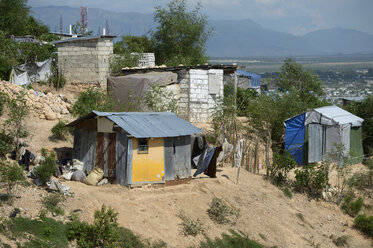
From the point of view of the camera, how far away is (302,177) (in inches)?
705

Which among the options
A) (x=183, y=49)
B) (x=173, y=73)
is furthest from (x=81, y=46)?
(x=183, y=49)

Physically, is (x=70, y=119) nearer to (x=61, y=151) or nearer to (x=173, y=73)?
(x=61, y=151)

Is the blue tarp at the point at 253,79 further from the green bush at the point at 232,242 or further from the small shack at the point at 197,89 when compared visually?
the green bush at the point at 232,242

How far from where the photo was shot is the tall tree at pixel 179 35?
3281 cm

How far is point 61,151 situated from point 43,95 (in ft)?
16.2

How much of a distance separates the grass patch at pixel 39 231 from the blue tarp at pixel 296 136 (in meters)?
12.2

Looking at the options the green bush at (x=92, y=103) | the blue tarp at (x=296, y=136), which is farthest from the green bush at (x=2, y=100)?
the blue tarp at (x=296, y=136)

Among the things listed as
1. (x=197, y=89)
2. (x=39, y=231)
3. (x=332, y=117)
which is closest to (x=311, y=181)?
(x=332, y=117)

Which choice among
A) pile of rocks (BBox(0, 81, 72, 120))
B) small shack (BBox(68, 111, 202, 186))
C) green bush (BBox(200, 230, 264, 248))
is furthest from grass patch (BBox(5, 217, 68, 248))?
pile of rocks (BBox(0, 81, 72, 120))

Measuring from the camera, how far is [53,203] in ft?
39.3

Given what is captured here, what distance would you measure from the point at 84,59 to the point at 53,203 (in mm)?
12734

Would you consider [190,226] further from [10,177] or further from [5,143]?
[5,143]

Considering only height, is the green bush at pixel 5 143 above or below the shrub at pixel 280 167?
above

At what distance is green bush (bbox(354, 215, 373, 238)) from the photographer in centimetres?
1642
